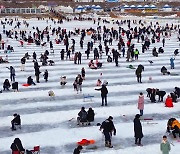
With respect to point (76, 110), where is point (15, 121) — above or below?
above

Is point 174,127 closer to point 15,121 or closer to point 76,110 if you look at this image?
point 76,110

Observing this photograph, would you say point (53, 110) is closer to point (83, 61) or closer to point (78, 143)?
point (78, 143)

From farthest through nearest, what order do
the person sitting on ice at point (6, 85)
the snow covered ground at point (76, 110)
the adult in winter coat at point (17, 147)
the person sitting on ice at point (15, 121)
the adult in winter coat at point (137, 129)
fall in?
the person sitting on ice at point (6, 85)
the person sitting on ice at point (15, 121)
the snow covered ground at point (76, 110)
the adult in winter coat at point (137, 129)
the adult in winter coat at point (17, 147)

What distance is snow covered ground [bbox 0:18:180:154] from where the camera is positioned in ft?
44.7

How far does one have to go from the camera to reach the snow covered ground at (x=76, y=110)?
44.7 feet

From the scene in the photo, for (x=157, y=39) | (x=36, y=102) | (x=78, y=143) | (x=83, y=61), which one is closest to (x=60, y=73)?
(x=83, y=61)

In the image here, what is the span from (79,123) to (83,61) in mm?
14547

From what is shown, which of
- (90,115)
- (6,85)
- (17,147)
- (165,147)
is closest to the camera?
(165,147)

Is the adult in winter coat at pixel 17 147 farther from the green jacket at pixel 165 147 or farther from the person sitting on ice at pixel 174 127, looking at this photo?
the person sitting on ice at pixel 174 127

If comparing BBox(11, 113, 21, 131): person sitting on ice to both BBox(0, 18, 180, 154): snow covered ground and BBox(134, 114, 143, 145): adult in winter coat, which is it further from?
BBox(134, 114, 143, 145): adult in winter coat

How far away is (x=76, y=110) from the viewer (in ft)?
56.7

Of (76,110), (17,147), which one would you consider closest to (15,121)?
(17,147)

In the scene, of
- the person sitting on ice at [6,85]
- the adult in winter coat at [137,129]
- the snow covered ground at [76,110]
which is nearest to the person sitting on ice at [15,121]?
the snow covered ground at [76,110]

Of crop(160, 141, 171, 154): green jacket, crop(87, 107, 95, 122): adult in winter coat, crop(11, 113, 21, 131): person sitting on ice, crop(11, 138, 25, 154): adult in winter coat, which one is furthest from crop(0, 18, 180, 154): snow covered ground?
crop(160, 141, 171, 154): green jacket
